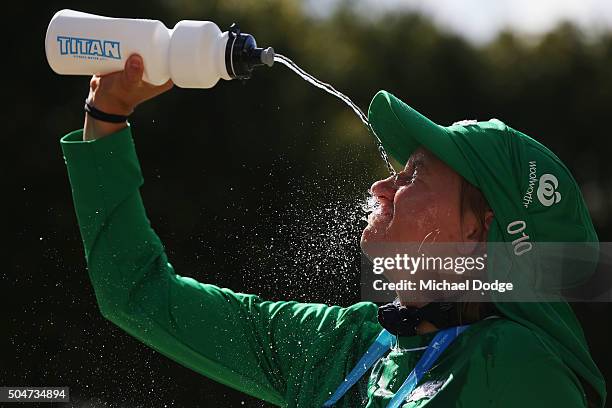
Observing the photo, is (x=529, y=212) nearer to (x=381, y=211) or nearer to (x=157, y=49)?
(x=381, y=211)

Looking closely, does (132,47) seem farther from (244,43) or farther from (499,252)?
(499,252)

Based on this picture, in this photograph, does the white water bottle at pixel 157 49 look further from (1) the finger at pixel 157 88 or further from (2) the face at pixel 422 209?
(2) the face at pixel 422 209

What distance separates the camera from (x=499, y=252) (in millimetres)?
2229

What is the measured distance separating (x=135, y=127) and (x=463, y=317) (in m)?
4.43

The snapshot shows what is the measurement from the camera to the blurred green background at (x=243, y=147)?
491 cm

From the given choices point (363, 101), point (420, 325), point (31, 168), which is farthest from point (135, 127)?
point (420, 325)

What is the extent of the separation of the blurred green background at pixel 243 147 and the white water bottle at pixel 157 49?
1.51 meters

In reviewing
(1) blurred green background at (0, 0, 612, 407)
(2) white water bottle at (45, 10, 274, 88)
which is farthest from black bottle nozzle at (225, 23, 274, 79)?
(1) blurred green background at (0, 0, 612, 407)

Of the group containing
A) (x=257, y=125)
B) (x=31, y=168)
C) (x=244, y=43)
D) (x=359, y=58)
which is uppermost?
(x=244, y=43)

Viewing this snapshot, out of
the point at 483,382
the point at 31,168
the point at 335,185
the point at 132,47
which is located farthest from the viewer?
the point at 31,168

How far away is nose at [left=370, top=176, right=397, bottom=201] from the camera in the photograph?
7.73 feet

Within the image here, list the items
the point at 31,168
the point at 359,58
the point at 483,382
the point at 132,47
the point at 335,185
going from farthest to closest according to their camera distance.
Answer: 1. the point at 359,58
2. the point at 31,168
3. the point at 335,185
4. the point at 132,47
5. the point at 483,382

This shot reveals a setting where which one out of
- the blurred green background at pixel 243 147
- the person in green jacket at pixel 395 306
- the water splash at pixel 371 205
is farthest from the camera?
the blurred green background at pixel 243 147

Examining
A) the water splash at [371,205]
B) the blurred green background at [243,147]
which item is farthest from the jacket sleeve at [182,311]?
the blurred green background at [243,147]
